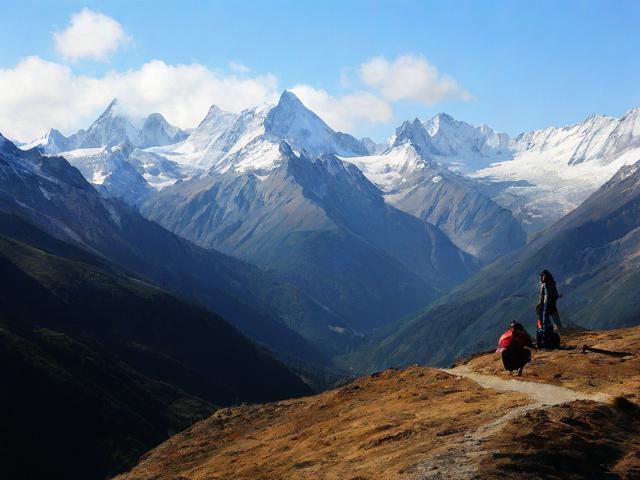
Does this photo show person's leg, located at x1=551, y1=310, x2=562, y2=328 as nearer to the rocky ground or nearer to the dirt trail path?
the rocky ground

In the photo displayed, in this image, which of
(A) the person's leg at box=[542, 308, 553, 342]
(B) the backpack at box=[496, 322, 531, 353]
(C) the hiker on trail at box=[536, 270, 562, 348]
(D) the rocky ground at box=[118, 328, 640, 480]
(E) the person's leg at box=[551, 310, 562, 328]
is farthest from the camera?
(E) the person's leg at box=[551, 310, 562, 328]

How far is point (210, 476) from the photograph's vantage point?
154 feet

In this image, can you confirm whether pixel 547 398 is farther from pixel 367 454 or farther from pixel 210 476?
pixel 210 476

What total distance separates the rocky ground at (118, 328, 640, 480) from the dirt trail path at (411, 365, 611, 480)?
6 centimetres

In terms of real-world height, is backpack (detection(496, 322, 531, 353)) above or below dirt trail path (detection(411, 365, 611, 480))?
above

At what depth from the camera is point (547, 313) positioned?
54.8 m

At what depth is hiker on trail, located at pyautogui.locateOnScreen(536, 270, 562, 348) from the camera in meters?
54.0

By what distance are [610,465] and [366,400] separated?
26044mm

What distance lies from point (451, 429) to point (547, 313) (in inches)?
752

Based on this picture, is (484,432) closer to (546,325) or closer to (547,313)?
(547,313)

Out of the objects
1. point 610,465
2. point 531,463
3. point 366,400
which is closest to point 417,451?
point 531,463

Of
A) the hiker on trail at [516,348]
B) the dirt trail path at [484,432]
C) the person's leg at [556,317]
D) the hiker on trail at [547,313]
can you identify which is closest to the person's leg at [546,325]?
the hiker on trail at [547,313]

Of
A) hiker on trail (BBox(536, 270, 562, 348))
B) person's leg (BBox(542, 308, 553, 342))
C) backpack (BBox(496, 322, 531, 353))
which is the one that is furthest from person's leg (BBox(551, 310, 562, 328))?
backpack (BBox(496, 322, 531, 353))

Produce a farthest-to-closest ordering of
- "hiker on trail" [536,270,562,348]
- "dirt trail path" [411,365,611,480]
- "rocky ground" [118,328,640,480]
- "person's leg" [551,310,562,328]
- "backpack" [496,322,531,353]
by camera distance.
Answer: "person's leg" [551,310,562,328], "hiker on trail" [536,270,562,348], "backpack" [496,322,531,353], "rocky ground" [118,328,640,480], "dirt trail path" [411,365,611,480]
